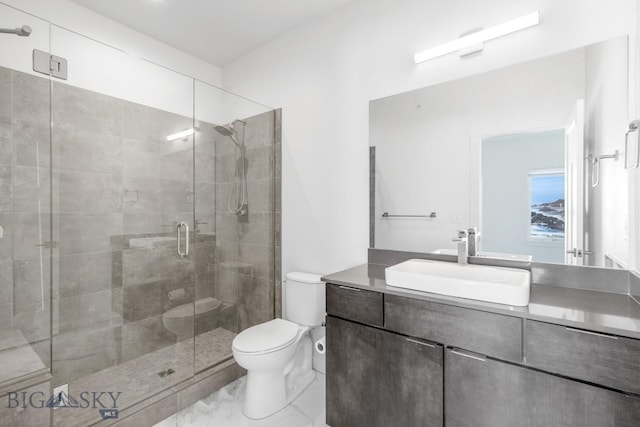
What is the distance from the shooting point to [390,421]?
4.66ft

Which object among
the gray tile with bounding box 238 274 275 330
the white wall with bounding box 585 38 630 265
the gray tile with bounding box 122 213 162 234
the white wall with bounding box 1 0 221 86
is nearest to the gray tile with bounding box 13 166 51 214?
the gray tile with bounding box 122 213 162 234

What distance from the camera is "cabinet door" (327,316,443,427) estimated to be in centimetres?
131

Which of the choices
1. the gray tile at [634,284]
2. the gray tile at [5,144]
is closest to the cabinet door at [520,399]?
the gray tile at [634,284]

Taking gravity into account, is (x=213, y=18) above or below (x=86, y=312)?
above

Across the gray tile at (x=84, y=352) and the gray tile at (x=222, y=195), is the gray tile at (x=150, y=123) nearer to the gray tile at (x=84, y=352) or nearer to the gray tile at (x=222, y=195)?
the gray tile at (x=222, y=195)

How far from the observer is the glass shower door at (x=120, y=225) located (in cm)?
185

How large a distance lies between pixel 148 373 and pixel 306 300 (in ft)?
3.79

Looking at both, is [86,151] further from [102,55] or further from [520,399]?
[520,399]

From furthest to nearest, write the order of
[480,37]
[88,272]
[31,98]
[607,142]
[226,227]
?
1. [226,227]
2. [88,272]
3. [31,98]
4. [480,37]
5. [607,142]

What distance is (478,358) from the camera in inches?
47.2

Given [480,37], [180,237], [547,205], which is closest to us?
[547,205]

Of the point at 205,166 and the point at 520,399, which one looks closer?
the point at 520,399

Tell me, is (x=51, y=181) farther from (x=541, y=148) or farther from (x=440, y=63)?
(x=541, y=148)

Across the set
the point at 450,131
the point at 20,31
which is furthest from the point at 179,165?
the point at 450,131
